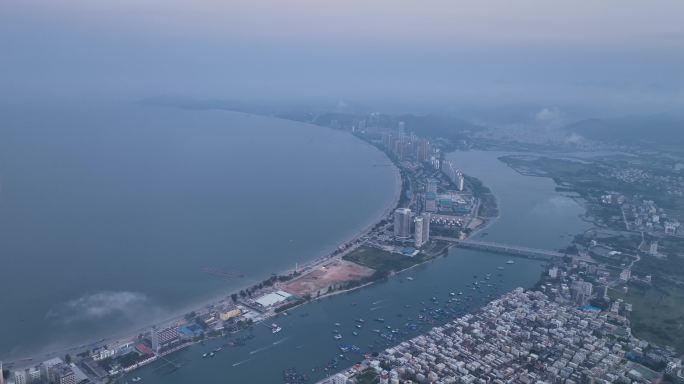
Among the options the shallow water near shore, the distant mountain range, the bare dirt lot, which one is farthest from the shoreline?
the distant mountain range

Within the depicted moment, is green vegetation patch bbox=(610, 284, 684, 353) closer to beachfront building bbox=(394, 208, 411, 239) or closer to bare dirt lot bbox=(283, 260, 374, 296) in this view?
beachfront building bbox=(394, 208, 411, 239)

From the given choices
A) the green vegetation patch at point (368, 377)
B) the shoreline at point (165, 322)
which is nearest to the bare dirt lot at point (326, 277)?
the shoreline at point (165, 322)

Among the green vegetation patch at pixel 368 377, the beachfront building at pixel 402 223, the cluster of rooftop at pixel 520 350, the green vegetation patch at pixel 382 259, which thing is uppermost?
the beachfront building at pixel 402 223

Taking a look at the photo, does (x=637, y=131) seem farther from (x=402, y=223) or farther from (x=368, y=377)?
(x=368, y=377)

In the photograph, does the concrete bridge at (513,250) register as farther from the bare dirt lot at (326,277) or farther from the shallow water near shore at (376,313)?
the bare dirt lot at (326,277)

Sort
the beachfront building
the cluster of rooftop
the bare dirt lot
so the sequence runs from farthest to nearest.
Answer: the beachfront building → the bare dirt lot → the cluster of rooftop

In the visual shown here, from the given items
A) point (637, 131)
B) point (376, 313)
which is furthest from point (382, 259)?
point (637, 131)

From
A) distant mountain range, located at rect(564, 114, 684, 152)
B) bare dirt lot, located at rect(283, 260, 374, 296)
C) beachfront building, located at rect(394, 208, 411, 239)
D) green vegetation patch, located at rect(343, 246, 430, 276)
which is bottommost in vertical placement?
bare dirt lot, located at rect(283, 260, 374, 296)
